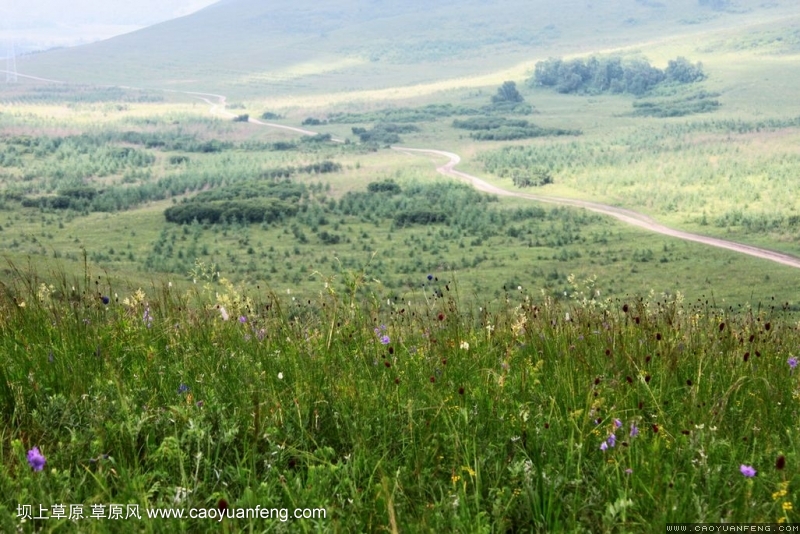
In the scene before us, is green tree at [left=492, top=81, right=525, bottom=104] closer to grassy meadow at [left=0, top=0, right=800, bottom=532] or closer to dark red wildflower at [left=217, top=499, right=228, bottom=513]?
grassy meadow at [left=0, top=0, right=800, bottom=532]

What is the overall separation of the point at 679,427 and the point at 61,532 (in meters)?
2.20

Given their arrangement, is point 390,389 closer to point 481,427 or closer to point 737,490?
point 481,427

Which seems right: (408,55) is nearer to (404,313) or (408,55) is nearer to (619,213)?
(619,213)

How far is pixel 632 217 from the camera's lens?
47.4 m

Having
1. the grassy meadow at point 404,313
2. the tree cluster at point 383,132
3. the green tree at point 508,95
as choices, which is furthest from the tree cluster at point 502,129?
the green tree at point 508,95

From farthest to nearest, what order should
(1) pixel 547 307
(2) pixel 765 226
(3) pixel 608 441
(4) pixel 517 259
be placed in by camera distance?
(2) pixel 765 226, (4) pixel 517 259, (1) pixel 547 307, (3) pixel 608 441

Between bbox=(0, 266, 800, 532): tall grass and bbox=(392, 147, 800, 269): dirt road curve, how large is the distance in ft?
106

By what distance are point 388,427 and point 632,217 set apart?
150 feet

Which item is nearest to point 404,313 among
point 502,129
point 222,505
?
point 222,505

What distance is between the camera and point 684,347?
15.6ft

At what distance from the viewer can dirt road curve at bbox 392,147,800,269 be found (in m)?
36.3

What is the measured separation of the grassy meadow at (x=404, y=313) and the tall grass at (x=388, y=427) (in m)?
0.02

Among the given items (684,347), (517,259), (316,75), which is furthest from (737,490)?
(316,75)

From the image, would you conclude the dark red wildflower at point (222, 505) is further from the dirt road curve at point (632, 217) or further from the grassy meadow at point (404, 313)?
the dirt road curve at point (632, 217)
